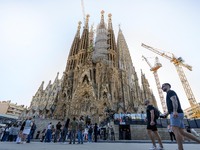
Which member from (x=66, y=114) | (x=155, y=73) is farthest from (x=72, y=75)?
(x=155, y=73)

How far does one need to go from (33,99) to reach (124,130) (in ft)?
132

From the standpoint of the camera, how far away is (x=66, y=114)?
1155 inches

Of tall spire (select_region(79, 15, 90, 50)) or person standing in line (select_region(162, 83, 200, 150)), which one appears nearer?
person standing in line (select_region(162, 83, 200, 150))

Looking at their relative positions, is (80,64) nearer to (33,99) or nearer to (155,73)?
(33,99)

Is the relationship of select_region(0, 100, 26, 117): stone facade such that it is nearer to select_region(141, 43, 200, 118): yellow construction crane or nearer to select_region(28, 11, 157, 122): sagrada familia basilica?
select_region(28, 11, 157, 122): sagrada familia basilica

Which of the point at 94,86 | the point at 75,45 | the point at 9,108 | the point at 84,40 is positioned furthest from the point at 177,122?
the point at 9,108

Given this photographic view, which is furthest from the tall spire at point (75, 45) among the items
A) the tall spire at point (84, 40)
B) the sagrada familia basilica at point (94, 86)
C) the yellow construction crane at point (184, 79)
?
the yellow construction crane at point (184, 79)

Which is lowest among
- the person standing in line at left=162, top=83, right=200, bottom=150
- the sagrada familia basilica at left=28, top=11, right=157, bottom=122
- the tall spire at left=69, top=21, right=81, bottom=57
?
the person standing in line at left=162, top=83, right=200, bottom=150

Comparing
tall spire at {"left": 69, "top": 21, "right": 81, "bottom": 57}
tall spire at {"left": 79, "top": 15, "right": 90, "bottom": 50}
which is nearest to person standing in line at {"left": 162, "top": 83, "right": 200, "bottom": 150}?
tall spire at {"left": 79, "top": 15, "right": 90, "bottom": 50}

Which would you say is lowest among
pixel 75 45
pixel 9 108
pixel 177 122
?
pixel 177 122

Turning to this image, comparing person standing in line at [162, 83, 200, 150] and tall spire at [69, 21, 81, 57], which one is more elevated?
tall spire at [69, 21, 81, 57]

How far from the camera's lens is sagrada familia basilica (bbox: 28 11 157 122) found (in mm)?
28891

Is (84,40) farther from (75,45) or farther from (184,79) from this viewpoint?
(184,79)

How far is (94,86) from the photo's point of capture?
104ft
